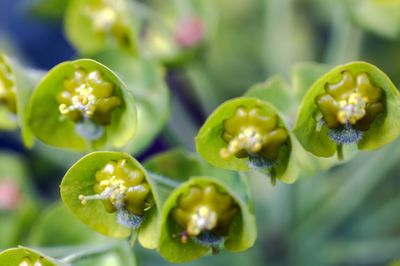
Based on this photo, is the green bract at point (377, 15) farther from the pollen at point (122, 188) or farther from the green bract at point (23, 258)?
the green bract at point (23, 258)

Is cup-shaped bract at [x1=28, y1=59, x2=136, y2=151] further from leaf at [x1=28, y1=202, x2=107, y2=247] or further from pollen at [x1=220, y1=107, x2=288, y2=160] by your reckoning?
leaf at [x1=28, y1=202, x2=107, y2=247]

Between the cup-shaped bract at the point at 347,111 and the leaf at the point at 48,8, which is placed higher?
the cup-shaped bract at the point at 347,111

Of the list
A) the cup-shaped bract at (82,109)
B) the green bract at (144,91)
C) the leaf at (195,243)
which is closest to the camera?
the leaf at (195,243)

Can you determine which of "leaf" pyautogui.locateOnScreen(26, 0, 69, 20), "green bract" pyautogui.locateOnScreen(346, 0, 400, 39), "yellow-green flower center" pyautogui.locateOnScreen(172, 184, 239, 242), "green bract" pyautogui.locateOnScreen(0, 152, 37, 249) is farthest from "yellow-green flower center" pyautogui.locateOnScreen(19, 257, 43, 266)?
"leaf" pyautogui.locateOnScreen(26, 0, 69, 20)

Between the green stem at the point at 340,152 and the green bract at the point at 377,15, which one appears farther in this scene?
the green bract at the point at 377,15

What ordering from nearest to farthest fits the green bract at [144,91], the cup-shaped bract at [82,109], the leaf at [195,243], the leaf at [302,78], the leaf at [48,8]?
1. the leaf at [195,243]
2. the cup-shaped bract at [82,109]
3. the leaf at [302,78]
4. the green bract at [144,91]
5. the leaf at [48,8]

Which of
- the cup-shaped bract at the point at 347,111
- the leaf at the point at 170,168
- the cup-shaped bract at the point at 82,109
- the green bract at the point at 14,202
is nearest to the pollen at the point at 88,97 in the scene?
the cup-shaped bract at the point at 82,109

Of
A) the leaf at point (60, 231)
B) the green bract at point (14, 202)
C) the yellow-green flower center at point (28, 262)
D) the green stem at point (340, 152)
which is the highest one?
the green stem at point (340, 152)

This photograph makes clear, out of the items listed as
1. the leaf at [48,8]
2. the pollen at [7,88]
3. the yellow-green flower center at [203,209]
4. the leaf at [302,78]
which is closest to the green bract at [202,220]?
the yellow-green flower center at [203,209]

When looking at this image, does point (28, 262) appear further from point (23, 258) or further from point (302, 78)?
point (302, 78)
